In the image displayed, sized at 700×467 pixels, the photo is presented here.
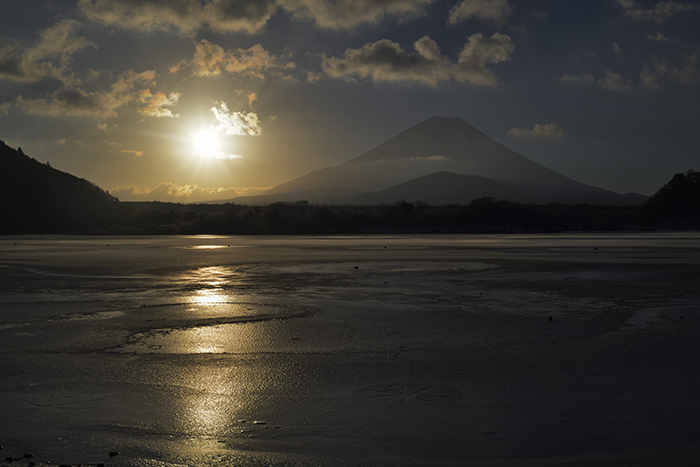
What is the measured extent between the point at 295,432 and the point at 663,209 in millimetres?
101308

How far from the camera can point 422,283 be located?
47.1 ft

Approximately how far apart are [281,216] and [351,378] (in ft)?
247

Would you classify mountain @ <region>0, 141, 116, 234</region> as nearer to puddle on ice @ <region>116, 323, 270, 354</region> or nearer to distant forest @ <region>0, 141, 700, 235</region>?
distant forest @ <region>0, 141, 700, 235</region>

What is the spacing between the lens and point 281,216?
80.1 m

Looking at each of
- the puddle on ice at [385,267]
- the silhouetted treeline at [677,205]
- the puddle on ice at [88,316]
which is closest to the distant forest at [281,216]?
the silhouetted treeline at [677,205]

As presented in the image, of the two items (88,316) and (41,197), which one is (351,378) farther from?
(41,197)

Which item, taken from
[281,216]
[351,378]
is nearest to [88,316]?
[351,378]

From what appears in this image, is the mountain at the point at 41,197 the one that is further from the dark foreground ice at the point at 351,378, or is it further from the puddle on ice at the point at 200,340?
the puddle on ice at the point at 200,340

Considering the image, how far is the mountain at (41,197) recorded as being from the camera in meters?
90.9

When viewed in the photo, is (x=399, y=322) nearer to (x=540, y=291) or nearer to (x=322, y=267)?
(x=540, y=291)

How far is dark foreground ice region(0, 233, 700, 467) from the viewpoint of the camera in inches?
158

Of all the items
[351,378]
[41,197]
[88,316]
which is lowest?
[351,378]

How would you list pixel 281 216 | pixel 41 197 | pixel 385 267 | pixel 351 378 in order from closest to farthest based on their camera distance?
pixel 351 378
pixel 385 267
pixel 281 216
pixel 41 197

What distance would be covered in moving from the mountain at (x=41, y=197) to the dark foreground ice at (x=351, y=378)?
88905 mm
